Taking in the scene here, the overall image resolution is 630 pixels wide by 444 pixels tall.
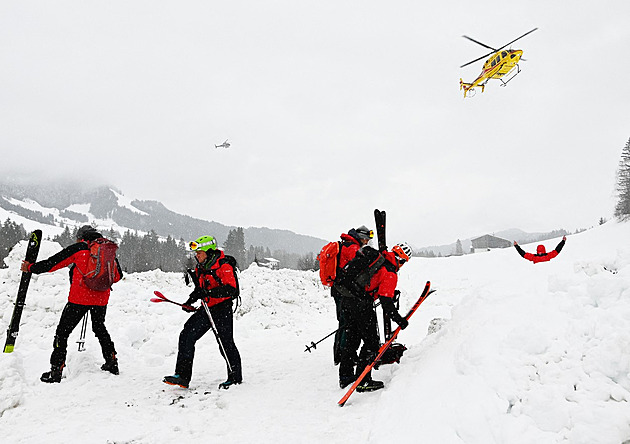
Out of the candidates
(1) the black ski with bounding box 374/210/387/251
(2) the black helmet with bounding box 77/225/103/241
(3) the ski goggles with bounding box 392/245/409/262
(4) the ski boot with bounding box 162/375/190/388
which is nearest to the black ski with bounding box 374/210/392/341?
(1) the black ski with bounding box 374/210/387/251

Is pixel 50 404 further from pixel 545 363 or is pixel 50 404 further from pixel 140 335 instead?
pixel 545 363

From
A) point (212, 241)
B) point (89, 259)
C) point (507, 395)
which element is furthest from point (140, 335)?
point (507, 395)

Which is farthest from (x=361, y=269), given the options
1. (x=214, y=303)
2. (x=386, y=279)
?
(x=214, y=303)

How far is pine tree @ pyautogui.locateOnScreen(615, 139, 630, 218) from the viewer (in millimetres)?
43969

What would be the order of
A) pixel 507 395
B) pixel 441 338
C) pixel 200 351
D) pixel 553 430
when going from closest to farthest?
pixel 553 430 < pixel 507 395 < pixel 441 338 < pixel 200 351

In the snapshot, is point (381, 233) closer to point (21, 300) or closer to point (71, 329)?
point (71, 329)

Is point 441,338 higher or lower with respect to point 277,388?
higher

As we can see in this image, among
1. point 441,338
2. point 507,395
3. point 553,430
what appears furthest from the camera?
point 441,338

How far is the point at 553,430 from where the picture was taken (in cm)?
303

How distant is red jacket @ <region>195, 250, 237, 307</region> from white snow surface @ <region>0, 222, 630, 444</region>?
1.40 meters

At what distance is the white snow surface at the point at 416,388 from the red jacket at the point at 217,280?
4.58 feet

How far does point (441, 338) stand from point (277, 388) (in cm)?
268

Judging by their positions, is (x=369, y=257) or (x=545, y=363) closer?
(x=545, y=363)

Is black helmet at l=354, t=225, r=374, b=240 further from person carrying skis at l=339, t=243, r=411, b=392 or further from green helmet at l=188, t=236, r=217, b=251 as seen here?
green helmet at l=188, t=236, r=217, b=251
